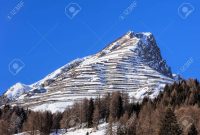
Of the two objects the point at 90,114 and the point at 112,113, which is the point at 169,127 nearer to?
the point at 112,113

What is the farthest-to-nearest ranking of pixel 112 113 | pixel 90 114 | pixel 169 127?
pixel 90 114 < pixel 112 113 < pixel 169 127

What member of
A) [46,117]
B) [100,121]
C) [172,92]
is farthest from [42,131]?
[172,92]

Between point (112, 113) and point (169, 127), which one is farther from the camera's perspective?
point (112, 113)

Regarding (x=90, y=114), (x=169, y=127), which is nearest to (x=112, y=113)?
(x=90, y=114)

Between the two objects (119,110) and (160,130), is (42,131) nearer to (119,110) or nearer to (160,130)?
(119,110)

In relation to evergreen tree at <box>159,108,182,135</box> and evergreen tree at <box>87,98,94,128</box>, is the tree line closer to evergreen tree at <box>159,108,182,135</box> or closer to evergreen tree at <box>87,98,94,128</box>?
evergreen tree at <box>87,98,94,128</box>

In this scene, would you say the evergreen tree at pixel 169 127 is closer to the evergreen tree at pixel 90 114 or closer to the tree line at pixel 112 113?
the tree line at pixel 112 113

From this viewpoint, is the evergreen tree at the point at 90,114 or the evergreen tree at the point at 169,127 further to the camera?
the evergreen tree at the point at 90,114

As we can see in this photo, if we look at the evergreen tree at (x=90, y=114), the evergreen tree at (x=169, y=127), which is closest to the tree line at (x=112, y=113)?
the evergreen tree at (x=90, y=114)

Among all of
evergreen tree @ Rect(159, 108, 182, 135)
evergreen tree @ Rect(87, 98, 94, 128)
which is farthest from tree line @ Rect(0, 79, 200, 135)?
evergreen tree @ Rect(159, 108, 182, 135)

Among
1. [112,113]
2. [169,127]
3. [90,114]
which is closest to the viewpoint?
[169,127]

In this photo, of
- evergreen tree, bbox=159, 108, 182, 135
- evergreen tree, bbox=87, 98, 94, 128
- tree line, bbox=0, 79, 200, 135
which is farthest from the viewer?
evergreen tree, bbox=87, 98, 94, 128

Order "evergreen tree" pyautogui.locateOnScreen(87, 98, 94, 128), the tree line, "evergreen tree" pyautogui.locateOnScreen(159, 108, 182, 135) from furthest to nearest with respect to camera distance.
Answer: "evergreen tree" pyautogui.locateOnScreen(87, 98, 94, 128) < the tree line < "evergreen tree" pyautogui.locateOnScreen(159, 108, 182, 135)

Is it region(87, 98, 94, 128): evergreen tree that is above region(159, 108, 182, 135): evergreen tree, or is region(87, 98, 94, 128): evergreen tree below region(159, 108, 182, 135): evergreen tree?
above
